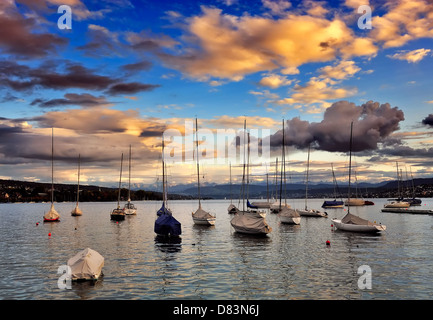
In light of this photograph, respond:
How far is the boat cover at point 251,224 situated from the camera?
174 feet

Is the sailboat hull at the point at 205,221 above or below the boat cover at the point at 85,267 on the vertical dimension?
below

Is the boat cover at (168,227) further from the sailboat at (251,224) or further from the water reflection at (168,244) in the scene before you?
the sailboat at (251,224)

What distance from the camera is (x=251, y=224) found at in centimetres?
5397

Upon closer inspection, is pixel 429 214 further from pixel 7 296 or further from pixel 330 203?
pixel 7 296

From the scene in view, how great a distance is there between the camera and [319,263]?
110 ft

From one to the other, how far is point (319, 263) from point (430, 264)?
10.0m

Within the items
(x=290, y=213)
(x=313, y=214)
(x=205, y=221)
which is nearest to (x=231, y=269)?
(x=205, y=221)

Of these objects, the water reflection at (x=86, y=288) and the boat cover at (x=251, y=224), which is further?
the boat cover at (x=251, y=224)

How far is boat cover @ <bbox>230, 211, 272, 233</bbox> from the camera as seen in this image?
174 ft

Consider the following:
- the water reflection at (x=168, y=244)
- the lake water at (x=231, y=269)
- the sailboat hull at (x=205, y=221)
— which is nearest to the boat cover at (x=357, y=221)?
the lake water at (x=231, y=269)

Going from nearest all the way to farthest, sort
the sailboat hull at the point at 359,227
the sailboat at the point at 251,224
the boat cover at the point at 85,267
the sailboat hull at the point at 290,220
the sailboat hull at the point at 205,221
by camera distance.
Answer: the boat cover at the point at 85,267
the sailboat at the point at 251,224
the sailboat hull at the point at 359,227
the sailboat hull at the point at 205,221
the sailboat hull at the point at 290,220

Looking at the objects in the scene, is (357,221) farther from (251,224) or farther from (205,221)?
(205,221)

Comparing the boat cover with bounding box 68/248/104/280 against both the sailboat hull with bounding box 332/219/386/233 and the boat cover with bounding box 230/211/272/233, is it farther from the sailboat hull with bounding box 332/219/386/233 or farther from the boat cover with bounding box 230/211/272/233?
the sailboat hull with bounding box 332/219/386/233
